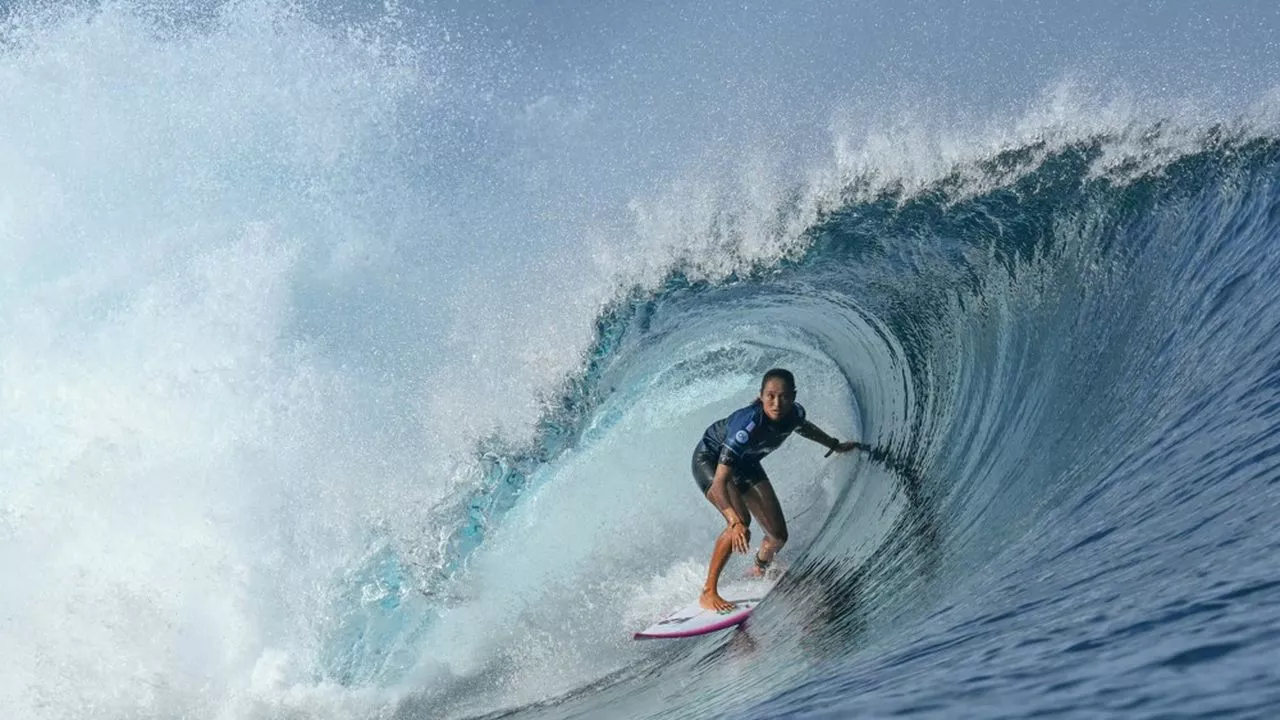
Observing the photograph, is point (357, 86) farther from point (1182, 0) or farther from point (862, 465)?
point (1182, 0)

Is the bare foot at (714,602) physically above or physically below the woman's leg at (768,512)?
below

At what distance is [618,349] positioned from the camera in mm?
10625

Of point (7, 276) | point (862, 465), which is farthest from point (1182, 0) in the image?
point (7, 276)

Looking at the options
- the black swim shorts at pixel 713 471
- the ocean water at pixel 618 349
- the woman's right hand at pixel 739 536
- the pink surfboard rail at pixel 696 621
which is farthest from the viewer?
the black swim shorts at pixel 713 471

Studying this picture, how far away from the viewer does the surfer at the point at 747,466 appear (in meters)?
6.77

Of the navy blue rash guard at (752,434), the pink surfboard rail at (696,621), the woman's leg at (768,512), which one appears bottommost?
the pink surfboard rail at (696,621)

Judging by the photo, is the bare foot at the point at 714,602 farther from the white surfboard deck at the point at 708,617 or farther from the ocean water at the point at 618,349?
the ocean water at the point at 618,349

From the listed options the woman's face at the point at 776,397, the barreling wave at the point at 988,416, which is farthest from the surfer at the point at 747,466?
the barreling wave at the point at 988,416

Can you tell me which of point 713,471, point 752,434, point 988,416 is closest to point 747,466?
point 752,434

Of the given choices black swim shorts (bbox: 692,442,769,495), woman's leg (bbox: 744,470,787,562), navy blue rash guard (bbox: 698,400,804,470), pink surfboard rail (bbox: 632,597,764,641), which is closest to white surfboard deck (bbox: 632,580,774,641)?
pink surfboard rail (bbox: 632,597,764,641)

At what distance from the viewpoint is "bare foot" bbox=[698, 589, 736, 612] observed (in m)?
7.09

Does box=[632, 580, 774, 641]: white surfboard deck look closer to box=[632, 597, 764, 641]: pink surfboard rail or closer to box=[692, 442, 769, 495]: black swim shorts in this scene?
box=[632, 597, 764, 641]: pink surfboard rail

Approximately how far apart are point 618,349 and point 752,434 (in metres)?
3.71

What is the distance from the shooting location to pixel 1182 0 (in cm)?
1376
